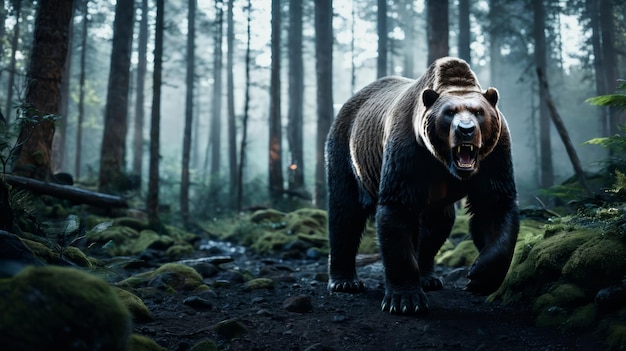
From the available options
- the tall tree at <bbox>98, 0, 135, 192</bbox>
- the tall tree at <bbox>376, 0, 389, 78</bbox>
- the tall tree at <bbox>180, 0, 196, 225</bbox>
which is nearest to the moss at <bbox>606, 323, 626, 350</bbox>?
the tall tree at <bbox>98, 0, 135, 192</bbox>

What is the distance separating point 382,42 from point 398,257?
21.7 metres

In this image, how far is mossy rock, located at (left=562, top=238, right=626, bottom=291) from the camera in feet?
13.0

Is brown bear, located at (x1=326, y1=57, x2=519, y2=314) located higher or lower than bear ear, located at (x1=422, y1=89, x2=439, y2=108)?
lower

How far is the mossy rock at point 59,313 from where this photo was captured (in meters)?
1.85

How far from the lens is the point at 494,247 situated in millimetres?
4531

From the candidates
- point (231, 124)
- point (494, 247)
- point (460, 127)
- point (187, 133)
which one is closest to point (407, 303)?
point (494, 247)

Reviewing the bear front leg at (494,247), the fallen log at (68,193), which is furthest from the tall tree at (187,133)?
the bear front leg at (494,247)

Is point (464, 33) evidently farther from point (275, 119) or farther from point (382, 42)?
point (275, 119)

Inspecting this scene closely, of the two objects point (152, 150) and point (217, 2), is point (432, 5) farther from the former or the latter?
point (217, 2)

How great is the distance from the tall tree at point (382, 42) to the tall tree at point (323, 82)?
5181mm

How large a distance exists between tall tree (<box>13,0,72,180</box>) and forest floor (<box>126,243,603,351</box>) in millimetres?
5013

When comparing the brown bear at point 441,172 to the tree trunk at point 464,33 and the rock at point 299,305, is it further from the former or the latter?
the tree trunk at point 464,33

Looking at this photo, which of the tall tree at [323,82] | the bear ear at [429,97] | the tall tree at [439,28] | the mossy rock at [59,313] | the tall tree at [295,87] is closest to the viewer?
the mossy rock at [59,313]

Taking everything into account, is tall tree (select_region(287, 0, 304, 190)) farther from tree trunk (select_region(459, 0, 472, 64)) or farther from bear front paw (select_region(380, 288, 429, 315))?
bear front paw (select_region(380, 288, 429, 315))
